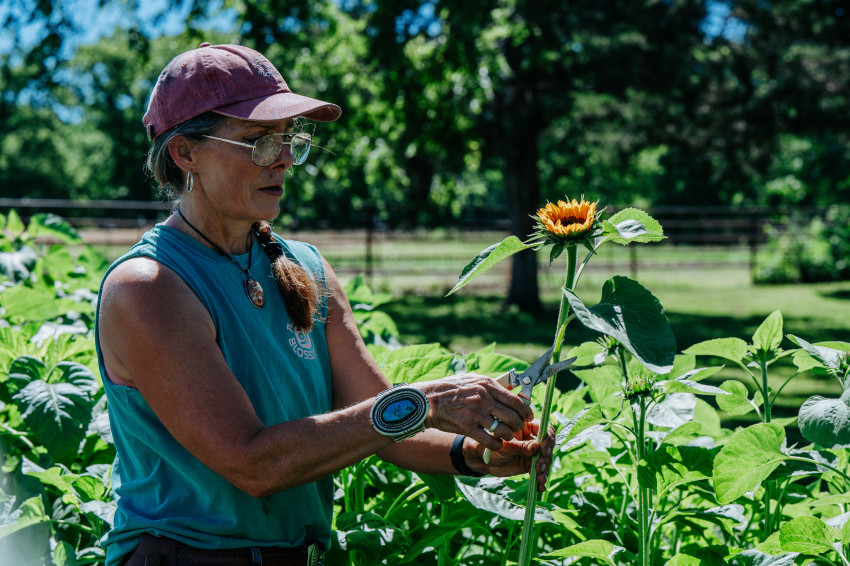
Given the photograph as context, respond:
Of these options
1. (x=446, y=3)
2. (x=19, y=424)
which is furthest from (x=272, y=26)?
(x=19, y=424)

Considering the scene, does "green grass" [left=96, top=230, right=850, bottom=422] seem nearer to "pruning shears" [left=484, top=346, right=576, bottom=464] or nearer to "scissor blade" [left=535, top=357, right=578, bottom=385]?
"pruning shears" [left=484, top=346, right=576, bottom=464]

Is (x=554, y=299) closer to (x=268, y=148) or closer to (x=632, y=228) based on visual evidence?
(x=268, y=148)

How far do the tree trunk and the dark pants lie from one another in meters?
10.7

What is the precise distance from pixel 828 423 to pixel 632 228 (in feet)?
1.57

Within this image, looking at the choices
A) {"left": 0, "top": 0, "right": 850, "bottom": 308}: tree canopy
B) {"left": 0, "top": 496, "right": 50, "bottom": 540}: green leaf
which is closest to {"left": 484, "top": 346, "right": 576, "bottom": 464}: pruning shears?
{"left": 0, "top": 496, "right": 50, "bottom": 540}: green leaf

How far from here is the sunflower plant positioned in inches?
52.1

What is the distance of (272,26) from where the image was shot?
9.09 metres

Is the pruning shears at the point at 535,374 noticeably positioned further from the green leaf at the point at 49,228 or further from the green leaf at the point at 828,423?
the green leaf at the point at 49,228

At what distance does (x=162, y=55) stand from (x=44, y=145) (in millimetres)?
10379

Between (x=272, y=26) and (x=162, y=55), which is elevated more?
(x=162, y=55)

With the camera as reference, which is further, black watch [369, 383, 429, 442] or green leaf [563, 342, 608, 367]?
green leaf [563, 342, 608, 367]

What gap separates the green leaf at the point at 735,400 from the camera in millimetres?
1894

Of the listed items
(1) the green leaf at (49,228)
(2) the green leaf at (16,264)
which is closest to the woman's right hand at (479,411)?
(2) the green leaf at (16,264)

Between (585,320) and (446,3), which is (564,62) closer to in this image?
(446,3)
